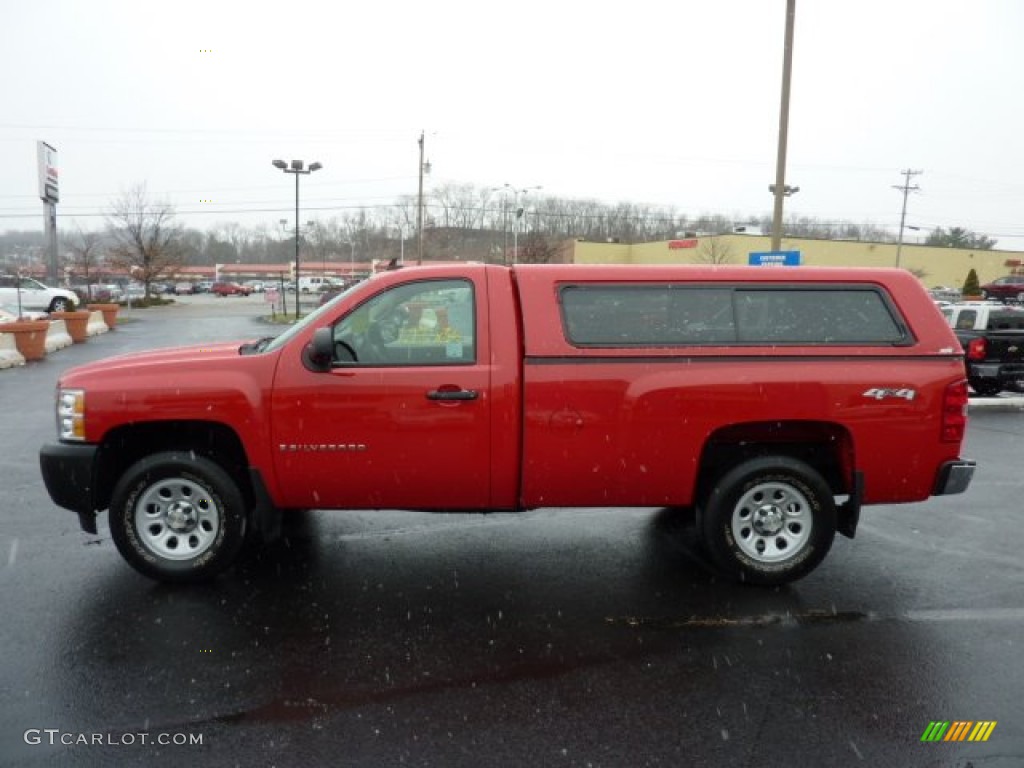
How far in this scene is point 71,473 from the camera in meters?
4.47

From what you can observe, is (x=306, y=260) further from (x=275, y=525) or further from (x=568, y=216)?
(x=275, y=525)

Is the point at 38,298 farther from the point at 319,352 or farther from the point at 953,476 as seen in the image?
the point at 953,476

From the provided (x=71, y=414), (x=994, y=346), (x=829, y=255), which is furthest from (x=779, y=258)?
(x=829, y=255)

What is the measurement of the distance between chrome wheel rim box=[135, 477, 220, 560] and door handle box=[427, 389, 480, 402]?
4.86 ft

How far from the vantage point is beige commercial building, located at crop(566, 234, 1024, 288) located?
227 ft

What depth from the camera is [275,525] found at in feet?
15.5

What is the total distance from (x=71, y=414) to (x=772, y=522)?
420 centimetres

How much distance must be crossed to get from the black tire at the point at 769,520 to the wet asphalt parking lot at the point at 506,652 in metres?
0.18

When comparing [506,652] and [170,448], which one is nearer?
[506,652]

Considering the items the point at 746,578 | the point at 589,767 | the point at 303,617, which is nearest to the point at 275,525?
the point at 303,617

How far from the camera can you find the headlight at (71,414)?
4.47m

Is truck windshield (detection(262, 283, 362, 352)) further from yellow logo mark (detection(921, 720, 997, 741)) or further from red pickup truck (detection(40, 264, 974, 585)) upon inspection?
yellow logo mark (detection(921, 720, 997, 741))

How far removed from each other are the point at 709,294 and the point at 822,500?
1408mm

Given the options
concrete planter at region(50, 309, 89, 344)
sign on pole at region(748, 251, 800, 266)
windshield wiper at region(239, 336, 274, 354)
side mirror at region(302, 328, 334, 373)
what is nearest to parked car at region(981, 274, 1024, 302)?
sign on pole at region(748, 251, 800, 266)
